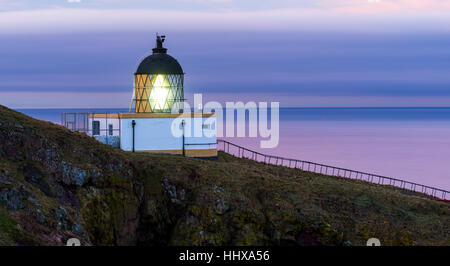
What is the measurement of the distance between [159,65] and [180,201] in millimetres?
15926

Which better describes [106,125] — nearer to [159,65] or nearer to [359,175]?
[159,65]

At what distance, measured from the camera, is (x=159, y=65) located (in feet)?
139

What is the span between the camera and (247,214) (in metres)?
28.8

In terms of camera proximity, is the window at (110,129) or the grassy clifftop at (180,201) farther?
the window at (110,129)

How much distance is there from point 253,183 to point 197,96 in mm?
12688

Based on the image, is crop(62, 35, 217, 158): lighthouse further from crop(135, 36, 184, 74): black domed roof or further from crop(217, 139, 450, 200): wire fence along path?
crop(217, 139, 450, 200): wire fence along path

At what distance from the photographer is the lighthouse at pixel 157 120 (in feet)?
130

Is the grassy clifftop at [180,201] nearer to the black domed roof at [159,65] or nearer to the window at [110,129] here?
the window at [110,129]

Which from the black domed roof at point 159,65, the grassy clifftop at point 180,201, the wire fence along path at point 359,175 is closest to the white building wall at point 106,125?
the black domed roof at point 159,65

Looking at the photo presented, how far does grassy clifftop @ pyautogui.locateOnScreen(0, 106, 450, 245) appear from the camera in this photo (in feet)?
83.3

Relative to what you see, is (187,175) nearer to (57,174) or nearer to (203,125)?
(57,174)

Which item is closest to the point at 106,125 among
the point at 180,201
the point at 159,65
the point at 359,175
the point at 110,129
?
the point at 110,129

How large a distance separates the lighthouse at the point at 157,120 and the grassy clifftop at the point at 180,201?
6866mm

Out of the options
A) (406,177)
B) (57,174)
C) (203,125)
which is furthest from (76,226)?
(406,177)
